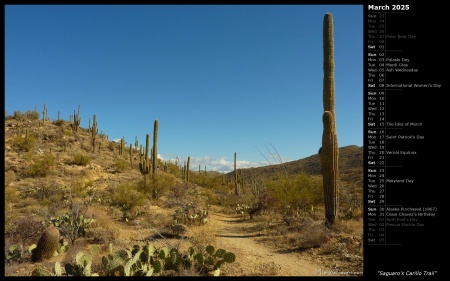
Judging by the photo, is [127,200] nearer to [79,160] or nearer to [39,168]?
[39,168]

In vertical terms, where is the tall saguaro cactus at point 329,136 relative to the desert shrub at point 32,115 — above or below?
below

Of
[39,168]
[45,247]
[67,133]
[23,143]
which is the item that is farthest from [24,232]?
[67,133]

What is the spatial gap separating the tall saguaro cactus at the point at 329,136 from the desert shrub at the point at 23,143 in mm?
23466

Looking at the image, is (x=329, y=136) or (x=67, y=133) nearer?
(x=329, y=136)

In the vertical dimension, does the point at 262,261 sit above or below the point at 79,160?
below

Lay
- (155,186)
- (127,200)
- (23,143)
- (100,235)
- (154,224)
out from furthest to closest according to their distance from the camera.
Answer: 1. (23,143)
2. (155,186)
3. (127,200)
4. (154,224)
5. (100,235)

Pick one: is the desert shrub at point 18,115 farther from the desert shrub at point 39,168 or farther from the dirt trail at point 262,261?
the dirt trail at point 262,261

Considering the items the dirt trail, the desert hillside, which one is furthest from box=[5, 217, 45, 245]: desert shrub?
the dirt trail

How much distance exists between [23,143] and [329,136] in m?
24.2

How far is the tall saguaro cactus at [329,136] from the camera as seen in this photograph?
8805 millimetres

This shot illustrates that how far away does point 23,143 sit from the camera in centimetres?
2375

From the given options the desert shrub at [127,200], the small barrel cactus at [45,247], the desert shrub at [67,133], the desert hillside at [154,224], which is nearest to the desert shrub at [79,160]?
the desert hillside at [154,224]

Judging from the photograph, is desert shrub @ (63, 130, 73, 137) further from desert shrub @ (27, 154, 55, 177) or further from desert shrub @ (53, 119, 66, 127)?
desert shrub @ (27, 154, 55, 177)
